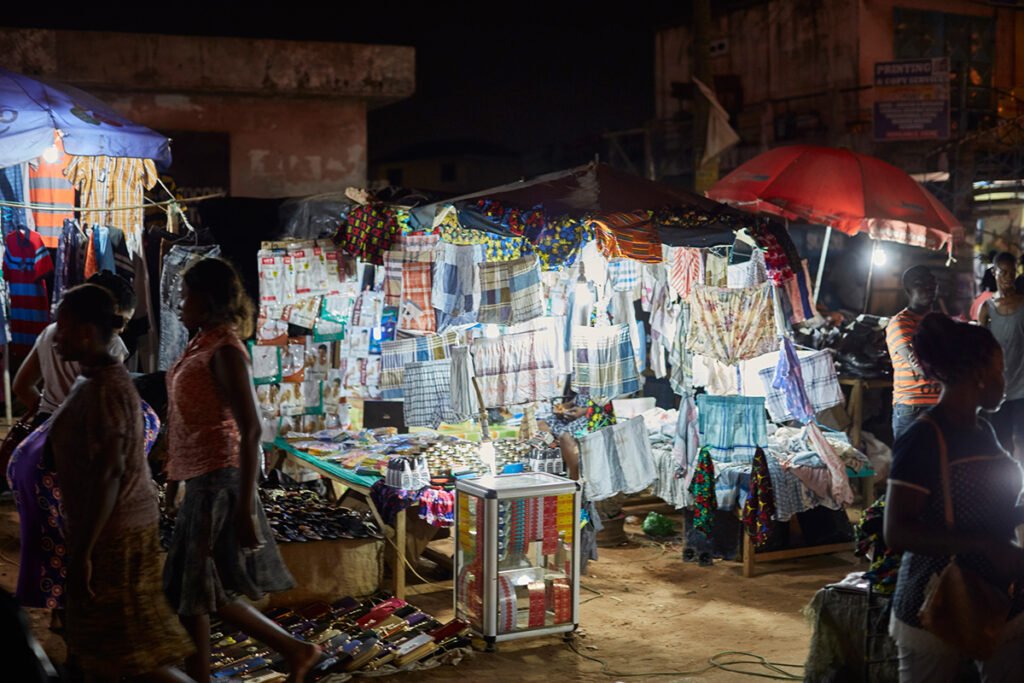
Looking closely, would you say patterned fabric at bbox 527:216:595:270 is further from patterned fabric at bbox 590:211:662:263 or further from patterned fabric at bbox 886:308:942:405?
patterned fabric at bbox 886:308:942:405

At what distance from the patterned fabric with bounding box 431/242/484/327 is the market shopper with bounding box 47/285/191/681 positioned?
419cm

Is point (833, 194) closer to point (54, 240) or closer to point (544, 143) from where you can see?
point (54, 240)

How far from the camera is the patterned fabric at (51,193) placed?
800 cm

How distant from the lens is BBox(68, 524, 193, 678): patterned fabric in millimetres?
4035

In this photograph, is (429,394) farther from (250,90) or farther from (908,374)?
(250,90)

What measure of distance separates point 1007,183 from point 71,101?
17102 mm

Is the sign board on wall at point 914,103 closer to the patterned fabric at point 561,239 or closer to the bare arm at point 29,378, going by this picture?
the patterned fabric at point 561,239

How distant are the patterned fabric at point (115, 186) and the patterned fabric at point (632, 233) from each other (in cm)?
345

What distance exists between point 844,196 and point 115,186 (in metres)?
5.84

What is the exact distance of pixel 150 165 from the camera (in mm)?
8398

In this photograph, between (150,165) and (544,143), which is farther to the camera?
(544,143)

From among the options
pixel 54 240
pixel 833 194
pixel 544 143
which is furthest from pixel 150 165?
pixel 544 143

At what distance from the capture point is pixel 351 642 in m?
5.86

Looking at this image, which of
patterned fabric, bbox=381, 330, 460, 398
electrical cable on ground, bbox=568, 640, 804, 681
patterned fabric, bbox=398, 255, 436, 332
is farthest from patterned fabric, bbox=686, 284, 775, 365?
electrical cable on ground, bbox=568, 640, 804, 681
